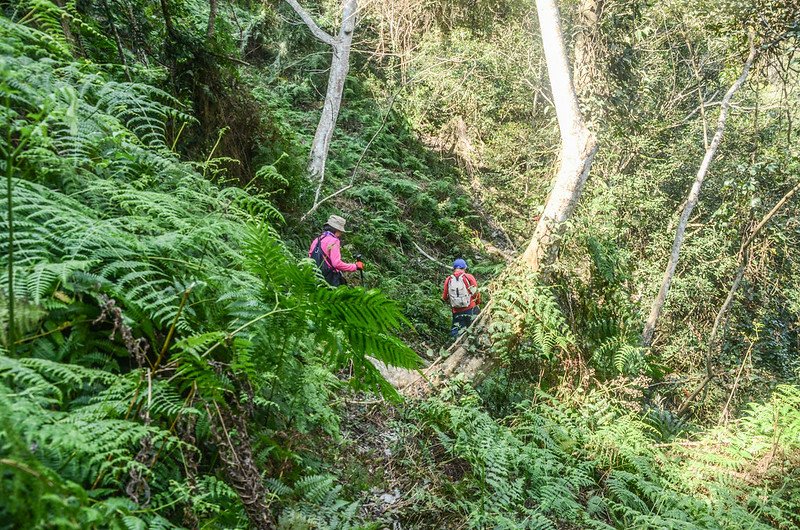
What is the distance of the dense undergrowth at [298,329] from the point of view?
2.24 meters

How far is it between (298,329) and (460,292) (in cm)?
625

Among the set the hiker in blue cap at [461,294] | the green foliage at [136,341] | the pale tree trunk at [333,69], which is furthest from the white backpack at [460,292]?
the green foliage at [136,341]

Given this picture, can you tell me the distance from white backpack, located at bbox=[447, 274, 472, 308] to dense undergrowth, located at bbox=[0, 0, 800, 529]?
111 centimetres

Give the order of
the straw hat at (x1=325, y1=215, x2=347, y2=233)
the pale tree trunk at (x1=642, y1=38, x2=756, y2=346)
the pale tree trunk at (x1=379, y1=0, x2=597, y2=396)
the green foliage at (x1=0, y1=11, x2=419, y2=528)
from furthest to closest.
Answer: the pale tree trunk at (x1=642, y1=38, x2=756, y2=346) < the straw hat at (x1=325, y1=215, x2=347, y2=233) < the pale tree trunk at (x1=379, y1=0, x2=597, y2=396) < the green foliage at (x1=0, y1=11, x2=419, y2=528)

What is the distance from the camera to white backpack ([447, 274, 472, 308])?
8984mm

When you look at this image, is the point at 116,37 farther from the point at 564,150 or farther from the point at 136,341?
the point at 564,150

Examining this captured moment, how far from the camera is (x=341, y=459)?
164 inches

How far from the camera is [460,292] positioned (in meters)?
8.99

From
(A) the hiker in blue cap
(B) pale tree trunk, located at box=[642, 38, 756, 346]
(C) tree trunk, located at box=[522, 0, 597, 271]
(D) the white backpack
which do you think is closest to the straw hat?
(A) the hiker in blue cap

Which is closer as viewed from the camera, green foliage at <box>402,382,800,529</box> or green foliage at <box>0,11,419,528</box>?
green foliage at <box>0,11,419,528</box>

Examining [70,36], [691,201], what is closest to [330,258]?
[70,36]

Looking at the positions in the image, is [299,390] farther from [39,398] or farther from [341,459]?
[39,398]

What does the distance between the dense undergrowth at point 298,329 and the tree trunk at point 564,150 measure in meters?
0.35

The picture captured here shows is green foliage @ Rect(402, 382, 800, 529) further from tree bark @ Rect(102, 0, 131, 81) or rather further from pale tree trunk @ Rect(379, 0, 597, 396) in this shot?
tree bark @ Rect(102, 0, 131, 81)
